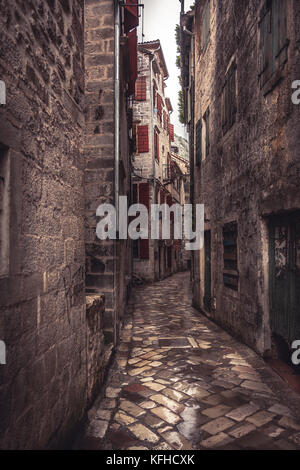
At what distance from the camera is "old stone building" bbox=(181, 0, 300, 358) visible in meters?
4.25

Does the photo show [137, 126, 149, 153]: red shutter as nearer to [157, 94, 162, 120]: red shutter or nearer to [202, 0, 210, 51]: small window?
[157, 94, 162, 120]: red shutter

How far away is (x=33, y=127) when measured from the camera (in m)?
2.12

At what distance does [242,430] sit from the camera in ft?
9.87

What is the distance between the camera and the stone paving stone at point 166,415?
3.21m

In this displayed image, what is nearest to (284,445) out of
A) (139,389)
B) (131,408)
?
(131,408)

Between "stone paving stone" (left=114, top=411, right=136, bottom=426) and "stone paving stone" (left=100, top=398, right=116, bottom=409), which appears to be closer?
"stone paving stone" (left=114, top=411, right=136, bottom=426)

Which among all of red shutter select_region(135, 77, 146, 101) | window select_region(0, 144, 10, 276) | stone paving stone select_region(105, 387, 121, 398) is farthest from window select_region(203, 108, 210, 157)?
red shutter select_region(135, 77, 146, 101)

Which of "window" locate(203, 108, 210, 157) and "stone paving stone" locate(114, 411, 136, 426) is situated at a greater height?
"window" locate(203, 108, 210, 157)

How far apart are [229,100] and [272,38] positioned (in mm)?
1993

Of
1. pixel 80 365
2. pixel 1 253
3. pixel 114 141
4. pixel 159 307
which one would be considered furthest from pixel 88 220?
pixel 159 307

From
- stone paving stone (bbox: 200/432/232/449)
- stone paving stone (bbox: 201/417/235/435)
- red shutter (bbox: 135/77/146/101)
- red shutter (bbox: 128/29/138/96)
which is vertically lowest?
stone paving stone (bbox: 201/417/235/435)

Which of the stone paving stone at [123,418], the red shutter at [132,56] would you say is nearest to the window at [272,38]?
the red shutter at [132,56]

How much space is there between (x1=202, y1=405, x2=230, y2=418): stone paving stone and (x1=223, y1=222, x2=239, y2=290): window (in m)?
3.04

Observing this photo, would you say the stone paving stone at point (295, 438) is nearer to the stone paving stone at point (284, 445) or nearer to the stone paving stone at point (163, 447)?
the stone paving stone at point (284, 445)
